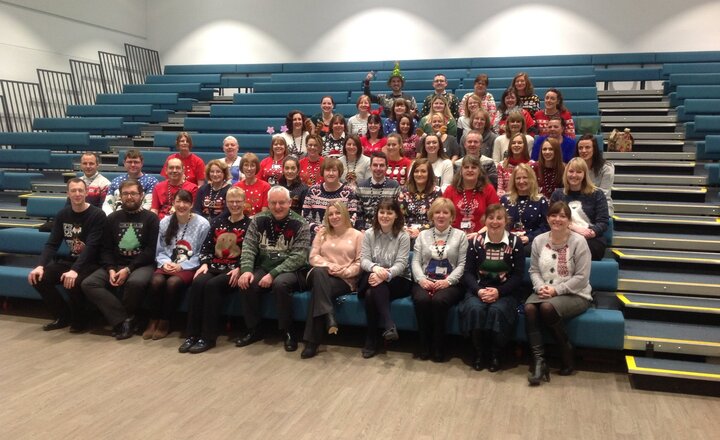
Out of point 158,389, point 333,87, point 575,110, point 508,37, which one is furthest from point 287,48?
point 158,389

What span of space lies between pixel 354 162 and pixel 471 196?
1135 millimetres

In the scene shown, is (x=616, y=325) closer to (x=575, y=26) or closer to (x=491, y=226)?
(x=491, y=226)

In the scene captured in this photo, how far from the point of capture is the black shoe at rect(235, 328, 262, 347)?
374cm

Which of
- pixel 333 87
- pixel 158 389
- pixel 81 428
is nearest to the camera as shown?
pixel 81 428

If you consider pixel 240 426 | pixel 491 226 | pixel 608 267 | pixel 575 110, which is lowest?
pixel 240 426

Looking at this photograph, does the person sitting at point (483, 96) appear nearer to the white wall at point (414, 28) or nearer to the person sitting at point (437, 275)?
the person sitting at point (437, 275)

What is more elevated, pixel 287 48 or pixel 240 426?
pixel 287 48

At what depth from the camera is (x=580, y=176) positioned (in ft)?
12.4

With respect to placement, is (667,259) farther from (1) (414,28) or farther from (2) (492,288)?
(1) (414,28)

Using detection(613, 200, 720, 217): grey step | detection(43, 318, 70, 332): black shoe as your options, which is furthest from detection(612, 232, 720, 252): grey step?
detection(43, 318, 70, 332): black shoe

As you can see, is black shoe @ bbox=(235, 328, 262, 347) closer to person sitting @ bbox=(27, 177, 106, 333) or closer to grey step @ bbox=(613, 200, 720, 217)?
person sitting @ bbox=(27, 177, 106, 333)

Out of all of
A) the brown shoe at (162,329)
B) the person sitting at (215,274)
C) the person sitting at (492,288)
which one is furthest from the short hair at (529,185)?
the brown shoe at (162,329)

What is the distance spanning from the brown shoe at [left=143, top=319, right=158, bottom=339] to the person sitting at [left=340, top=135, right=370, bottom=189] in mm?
1727

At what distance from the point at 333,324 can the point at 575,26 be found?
6.91 metres
